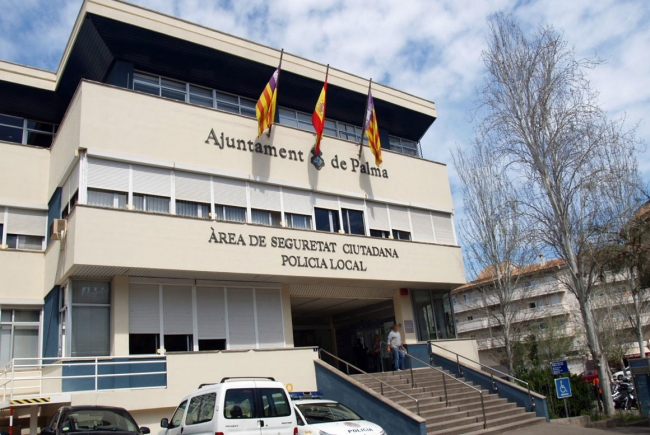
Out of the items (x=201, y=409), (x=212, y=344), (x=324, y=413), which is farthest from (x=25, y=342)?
(x=324, y=413)

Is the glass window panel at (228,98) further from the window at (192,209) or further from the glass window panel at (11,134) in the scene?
the glass window panel at (11,134)

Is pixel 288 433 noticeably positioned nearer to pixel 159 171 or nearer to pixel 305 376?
pixel 305 376

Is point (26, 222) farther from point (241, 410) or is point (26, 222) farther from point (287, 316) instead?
point (241, 410)

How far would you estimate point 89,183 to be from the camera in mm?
15188

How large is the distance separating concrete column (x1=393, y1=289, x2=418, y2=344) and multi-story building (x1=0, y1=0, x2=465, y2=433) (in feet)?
0.17

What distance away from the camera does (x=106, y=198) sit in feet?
50.8

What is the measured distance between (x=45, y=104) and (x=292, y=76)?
29.0 ft

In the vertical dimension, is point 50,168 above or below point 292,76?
below

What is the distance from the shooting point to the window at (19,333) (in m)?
16.0

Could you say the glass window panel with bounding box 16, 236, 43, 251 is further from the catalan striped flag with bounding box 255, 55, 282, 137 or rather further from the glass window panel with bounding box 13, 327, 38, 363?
the catalan striped flag with bounding box 255, 55, 282, 137

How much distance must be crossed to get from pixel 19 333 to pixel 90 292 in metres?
3.13

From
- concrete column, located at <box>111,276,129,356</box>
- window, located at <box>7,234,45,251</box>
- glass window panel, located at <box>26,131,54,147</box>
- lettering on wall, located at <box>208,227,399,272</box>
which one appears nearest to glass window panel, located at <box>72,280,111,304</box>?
concrete column, located at <box>111,276,129,356</box>

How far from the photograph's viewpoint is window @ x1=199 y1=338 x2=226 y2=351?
1625cm

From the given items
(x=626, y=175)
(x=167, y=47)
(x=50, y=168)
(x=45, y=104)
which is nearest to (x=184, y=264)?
(x=50, y=168)
